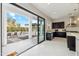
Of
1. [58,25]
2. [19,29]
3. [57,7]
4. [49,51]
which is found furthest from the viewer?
[58,25]

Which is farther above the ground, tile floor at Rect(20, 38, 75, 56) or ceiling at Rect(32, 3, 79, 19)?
ceiling at Rect(32, 3, 79, 19)

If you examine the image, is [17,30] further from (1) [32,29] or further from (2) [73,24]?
(2) [73,24]

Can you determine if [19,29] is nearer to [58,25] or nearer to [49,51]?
[49,51]

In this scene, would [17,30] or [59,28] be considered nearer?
[17,30]

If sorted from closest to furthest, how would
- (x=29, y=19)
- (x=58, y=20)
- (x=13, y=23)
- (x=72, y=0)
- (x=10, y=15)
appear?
(x=72, y=0) < (x=10, y=15) < (x=13, y=23) < (x=29, y=19) < (x=58, y=20)

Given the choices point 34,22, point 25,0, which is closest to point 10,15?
point 34,22

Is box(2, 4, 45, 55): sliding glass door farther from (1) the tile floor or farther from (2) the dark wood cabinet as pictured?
(2) the dark wood cabinet

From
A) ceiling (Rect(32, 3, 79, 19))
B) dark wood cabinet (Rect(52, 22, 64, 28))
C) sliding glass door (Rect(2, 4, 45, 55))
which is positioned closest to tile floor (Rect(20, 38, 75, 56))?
sliding glass door (Rect(2, 4, 45, 55))

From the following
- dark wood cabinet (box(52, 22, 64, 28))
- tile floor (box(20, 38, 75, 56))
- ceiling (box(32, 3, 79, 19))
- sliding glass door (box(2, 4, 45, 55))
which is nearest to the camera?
tile floor (box(20, 38, 75, 56))

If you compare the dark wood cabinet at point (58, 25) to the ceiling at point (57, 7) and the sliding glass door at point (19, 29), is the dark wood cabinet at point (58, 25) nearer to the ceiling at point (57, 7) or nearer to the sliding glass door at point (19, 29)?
the sliding glass door at point (19, 29)

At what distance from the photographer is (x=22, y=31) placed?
6.58m

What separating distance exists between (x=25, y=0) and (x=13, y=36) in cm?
495

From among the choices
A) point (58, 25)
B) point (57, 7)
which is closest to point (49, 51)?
point (57, 7)

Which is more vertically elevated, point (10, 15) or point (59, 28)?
point (10, 15)
